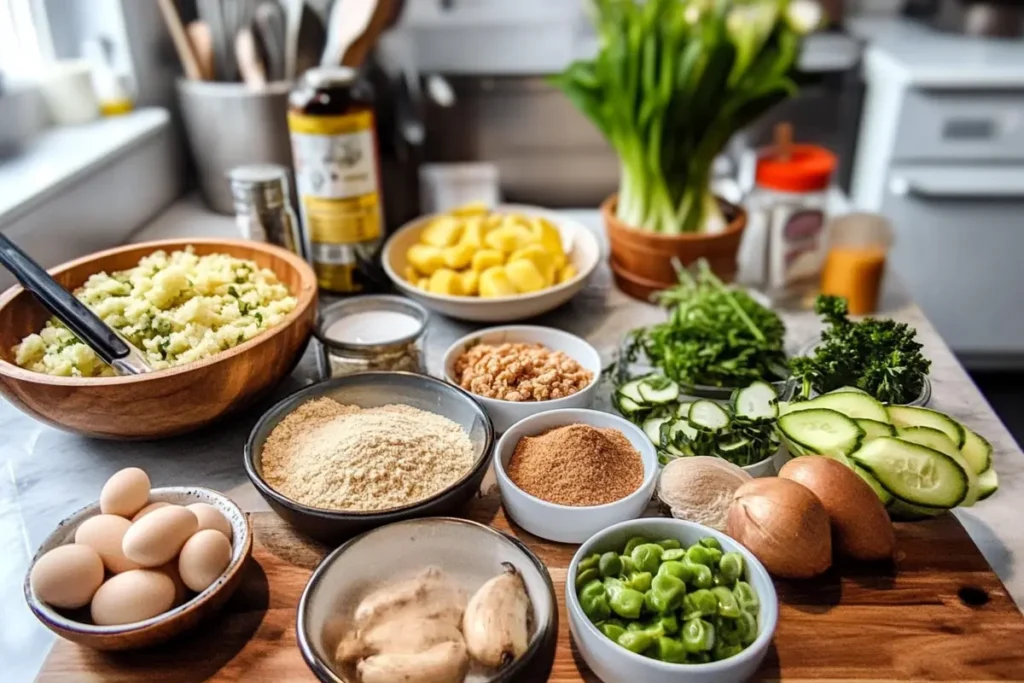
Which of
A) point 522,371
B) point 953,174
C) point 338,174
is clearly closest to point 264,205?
point 338,174

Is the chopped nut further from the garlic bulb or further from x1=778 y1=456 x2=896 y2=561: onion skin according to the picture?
x1=778 y1=456 x2=896 y2=561: onion skin

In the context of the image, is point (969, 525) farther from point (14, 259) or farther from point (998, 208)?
point (998, 208)

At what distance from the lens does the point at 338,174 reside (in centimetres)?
120

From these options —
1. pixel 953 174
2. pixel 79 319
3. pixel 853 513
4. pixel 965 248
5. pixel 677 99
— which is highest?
pixel 677 99

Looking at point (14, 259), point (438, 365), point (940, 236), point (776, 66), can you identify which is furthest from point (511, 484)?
point (940, 236)

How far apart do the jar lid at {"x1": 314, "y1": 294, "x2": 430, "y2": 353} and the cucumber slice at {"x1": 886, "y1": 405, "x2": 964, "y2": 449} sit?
1.87 feet

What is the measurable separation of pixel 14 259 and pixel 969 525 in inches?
42.1

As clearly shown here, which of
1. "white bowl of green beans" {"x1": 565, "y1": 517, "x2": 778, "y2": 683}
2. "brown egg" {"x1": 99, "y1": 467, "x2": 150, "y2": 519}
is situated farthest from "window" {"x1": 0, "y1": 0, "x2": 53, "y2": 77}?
"white bowl of green beans" {"x1": 565, "y1": 517, "x2": 778, "y2": 683}

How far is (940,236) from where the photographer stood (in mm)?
2137

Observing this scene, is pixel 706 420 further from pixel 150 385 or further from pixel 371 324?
pixel 150 385

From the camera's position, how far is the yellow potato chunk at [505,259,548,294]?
46.7 inches

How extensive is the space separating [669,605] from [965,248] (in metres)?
1.89

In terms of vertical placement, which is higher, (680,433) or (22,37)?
(22,37)

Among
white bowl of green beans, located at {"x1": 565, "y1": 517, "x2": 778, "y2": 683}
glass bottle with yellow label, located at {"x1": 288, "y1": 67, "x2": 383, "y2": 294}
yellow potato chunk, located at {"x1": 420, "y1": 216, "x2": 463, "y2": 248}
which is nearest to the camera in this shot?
white bowl of green beans, located at {"x1": 565, "y1": 517, "x2": 778, "y2": 683}
